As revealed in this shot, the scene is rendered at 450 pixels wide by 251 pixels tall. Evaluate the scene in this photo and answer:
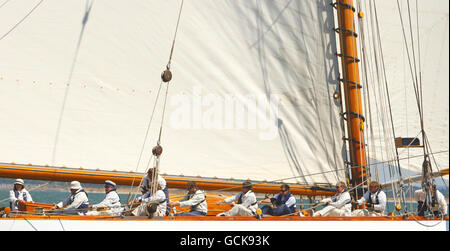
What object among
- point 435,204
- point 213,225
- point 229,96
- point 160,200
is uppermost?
point 229,96

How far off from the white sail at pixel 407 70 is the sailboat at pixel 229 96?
0.9 inches

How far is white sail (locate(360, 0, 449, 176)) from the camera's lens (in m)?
11.5

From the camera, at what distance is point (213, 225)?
8.55 meters

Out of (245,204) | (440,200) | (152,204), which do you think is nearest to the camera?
(152,204)

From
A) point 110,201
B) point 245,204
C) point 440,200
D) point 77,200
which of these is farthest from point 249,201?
point 440,200

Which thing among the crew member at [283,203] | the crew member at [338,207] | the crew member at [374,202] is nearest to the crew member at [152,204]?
the crew member at [283,203]

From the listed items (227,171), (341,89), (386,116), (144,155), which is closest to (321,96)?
(341,89)

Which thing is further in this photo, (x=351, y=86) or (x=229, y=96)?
(x=351, y=86)

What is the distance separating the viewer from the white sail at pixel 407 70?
1154cm

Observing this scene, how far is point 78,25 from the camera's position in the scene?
10.1 m

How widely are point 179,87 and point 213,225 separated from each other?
9.07 feet

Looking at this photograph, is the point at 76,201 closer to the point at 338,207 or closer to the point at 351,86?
the point at 338,207

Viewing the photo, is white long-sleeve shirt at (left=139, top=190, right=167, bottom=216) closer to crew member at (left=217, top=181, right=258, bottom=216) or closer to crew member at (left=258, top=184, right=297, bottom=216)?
crew member at (left=217, top=181, right=258, bottom=216)

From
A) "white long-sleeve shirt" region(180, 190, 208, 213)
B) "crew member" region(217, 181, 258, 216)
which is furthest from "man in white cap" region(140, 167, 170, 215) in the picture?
"crew member" region(217, 181, 258, 216)
